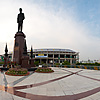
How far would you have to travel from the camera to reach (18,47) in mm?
19547

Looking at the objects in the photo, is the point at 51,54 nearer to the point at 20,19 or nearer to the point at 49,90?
the point at 20,19

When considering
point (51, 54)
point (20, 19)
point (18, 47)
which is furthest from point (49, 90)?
point (51, 54)

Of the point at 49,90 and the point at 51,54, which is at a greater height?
the point at 51,54

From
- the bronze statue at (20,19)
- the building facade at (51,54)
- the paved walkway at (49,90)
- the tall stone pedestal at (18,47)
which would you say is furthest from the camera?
the building facade at (51,54)

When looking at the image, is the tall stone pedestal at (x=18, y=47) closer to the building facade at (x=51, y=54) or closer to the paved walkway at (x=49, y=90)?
the paved walkway at (x=49, y=90)

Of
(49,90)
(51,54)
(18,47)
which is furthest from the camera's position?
(51,54)

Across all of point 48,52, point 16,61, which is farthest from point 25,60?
point 48,52

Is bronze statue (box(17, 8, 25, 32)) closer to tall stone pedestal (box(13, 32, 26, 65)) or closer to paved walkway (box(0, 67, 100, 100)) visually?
tall stone pedestal (box(13, 32, 26, 65))

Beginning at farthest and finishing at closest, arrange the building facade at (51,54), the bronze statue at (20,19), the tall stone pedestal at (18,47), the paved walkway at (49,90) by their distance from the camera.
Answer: the building facade at (51,54) < the bronze statue at (20,19) < the tall stone pedestal at (18,47) < the paved walkway at (49,90)

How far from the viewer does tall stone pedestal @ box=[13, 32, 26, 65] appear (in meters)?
19.1

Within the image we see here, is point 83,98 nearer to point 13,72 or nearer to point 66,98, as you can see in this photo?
point 66,98

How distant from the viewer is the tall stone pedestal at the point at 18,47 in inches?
753

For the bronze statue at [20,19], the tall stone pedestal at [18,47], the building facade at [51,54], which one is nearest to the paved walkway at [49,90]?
the tall stone pedestal at [18,47]

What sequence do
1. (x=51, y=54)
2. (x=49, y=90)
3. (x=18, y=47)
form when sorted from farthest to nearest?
(x=51, y=54) < (x=18, y=47) < (x=49, y=90)
